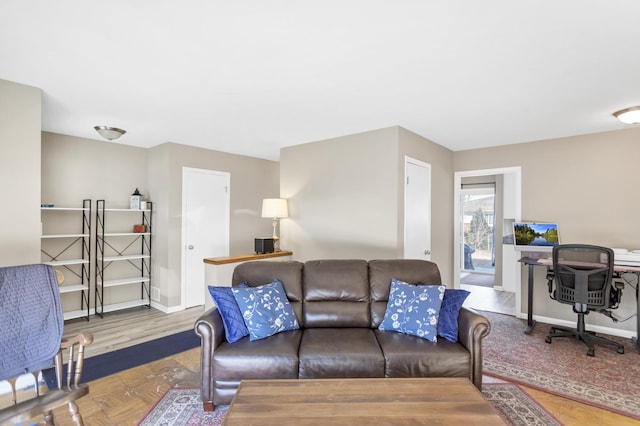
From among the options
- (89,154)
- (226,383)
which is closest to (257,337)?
(226,383)

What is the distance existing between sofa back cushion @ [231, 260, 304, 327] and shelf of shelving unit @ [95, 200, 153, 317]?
2480 millimetres

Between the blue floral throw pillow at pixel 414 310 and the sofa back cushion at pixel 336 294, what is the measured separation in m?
0.22

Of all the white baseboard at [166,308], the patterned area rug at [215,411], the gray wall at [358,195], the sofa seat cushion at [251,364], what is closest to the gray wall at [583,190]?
the gray wall at [358,195]

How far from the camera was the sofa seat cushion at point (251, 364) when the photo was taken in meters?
2.09

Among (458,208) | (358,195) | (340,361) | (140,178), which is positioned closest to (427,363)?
(340,361)

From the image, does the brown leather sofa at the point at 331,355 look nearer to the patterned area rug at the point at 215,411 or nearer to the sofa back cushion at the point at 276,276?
the patterned area rug at the point at 215,411

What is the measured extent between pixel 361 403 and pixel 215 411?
116 cm

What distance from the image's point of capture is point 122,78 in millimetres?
2453

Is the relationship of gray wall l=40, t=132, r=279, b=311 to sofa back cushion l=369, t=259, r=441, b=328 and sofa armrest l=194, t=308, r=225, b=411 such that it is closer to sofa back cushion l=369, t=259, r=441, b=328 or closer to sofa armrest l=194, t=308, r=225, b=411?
sofa armrest l=194, t=308, r=225, b=411

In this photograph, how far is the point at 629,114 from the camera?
3.01 m

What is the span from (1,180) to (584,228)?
580 centimetres

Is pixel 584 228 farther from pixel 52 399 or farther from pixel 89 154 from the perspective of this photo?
pixel 89 154

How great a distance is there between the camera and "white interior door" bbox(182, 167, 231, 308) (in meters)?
4.68

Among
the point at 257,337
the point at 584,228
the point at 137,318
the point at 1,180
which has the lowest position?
the point at 137,318
